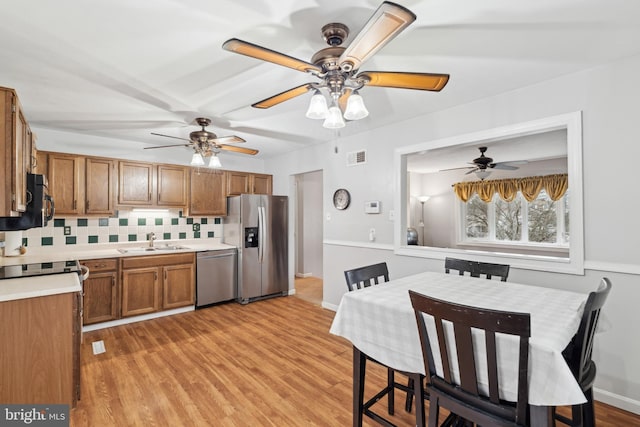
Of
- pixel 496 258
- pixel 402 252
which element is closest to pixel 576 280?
pixel 496 258

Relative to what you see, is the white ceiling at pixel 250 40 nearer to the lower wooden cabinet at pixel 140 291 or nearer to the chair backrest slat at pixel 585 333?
the chair backrest slat at pixel 585 333

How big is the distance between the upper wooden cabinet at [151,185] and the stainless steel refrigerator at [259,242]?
782 mm

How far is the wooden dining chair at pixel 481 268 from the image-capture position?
233 centimetres

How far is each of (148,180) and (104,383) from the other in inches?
106

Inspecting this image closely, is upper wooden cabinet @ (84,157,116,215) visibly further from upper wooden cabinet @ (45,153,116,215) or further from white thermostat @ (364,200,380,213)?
white thermostat @ (364,200,380,213)

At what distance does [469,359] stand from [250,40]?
207 centimetres

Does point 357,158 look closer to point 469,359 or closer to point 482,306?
point 482,306

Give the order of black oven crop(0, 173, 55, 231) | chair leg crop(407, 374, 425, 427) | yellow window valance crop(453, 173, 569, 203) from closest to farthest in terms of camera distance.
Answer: chair leg crop(407, 374, 425, 427), black oven crop(0, 173, 55, 231), yellow window valance crop(453, 173, 569, 203)

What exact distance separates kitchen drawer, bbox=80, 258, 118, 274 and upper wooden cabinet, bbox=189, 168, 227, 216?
1259mm

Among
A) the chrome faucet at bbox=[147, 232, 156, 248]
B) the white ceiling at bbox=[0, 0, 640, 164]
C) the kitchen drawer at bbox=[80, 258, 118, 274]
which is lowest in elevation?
the kitchen drawer at bbox=[80, 258, 118, 274]

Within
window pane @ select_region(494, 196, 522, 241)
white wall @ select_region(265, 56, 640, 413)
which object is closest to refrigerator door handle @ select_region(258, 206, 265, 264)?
white wall @ select_region(265, 56, 640, 413)

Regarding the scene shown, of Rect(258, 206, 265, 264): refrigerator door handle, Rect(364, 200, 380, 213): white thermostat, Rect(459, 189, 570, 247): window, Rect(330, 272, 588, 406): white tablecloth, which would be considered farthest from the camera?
Rect(459, 189, 570, 247): window

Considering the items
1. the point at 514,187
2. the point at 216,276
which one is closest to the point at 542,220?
the point at 514,187

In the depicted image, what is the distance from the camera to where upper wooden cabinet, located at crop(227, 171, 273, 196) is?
16.6 feet
